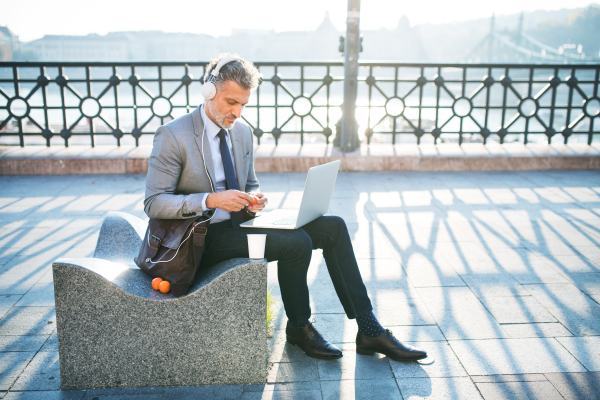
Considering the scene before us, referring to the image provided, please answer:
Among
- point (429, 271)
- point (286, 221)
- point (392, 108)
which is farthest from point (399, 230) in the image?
point (392, 108)

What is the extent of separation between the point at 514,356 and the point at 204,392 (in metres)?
1.46

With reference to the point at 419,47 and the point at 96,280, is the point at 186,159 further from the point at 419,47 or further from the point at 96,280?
the point at 419,47

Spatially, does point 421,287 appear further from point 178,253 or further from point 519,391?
point 178,253

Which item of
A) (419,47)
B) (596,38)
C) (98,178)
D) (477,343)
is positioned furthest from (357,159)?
(419,47)

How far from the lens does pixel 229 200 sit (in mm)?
2164

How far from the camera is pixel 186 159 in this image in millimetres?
2311

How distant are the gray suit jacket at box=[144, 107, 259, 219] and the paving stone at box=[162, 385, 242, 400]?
73 centimetres

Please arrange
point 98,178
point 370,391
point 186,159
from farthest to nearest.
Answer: point 98,178
point 186,159
point 370,391

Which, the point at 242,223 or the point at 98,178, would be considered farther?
the point at 98,178

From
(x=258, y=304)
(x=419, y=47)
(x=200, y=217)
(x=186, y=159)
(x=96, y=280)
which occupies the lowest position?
(x=258, y=304)

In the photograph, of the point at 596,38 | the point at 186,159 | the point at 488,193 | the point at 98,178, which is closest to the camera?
the point at 186,159

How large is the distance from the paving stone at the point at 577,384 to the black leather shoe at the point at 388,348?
573 mm

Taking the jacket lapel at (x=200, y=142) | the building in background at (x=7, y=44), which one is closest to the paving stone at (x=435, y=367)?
Answer: the jacket lapel at (x=200, y=142)

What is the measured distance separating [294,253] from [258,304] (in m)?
0.30
